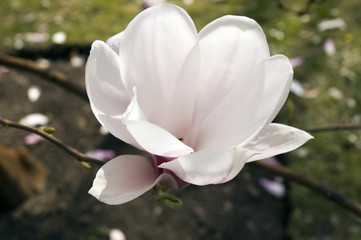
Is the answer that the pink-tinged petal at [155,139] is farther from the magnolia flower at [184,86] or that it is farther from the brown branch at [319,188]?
the brown branch at [319,188]

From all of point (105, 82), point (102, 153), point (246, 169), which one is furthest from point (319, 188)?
point (102, 153)

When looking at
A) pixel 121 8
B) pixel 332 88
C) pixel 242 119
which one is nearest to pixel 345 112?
pixel 332 88

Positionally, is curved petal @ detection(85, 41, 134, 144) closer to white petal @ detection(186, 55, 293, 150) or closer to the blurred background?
white petal @ detection(186, 55, 293, 150)

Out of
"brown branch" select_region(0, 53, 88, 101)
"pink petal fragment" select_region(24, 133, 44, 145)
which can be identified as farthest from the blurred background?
"brown branch" select_region(0, 53, 88, 101)

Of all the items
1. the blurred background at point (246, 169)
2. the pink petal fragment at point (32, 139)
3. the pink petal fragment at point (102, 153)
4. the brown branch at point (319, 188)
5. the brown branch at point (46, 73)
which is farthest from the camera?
the pink petal fragment at point (32, 139)

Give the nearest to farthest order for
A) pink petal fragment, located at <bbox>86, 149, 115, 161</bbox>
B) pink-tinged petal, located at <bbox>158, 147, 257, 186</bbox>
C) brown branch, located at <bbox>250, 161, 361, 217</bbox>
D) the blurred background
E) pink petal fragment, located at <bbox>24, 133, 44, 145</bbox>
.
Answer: pink-tinged petal, located at <bbox>158, 147, 257, 186</bbox> < brown branch, located at <bbox>250, 161, 361, 217</bbox> < the blurred background < pink petal fragment, located at <bbox>86, 149, 115, 161</bbox> < pink petal fragment, located at <bbox>24, 133, 44, 145</bbox>

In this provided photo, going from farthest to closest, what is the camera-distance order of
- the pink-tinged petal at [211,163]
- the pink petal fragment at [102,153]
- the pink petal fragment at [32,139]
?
the pink petal fragment at [32,139] → the pink petal fragment at [102,153] → the pink-tinged petal at [211,163]

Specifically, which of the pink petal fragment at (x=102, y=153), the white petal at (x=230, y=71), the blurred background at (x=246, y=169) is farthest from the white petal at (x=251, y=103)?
the pink petal fragment at (x=102, y=153)
